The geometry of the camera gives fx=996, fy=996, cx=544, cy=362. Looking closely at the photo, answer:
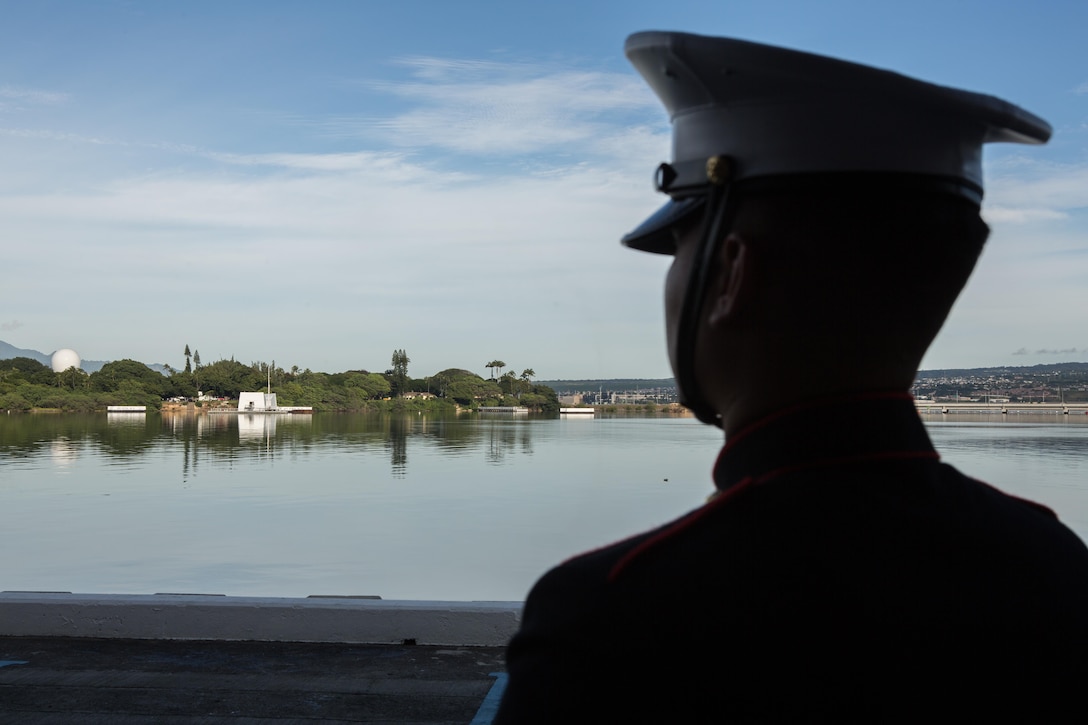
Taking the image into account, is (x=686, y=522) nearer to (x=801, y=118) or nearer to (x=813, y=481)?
(x=813, y=481)

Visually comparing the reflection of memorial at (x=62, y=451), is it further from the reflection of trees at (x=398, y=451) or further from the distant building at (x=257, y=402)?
the distant building at (x=257, y=402)

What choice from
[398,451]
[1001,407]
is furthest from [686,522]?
[1001,407]

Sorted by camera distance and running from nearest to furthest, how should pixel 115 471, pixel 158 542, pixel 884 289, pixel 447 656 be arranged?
pixel 884 289 < pixel 447 656 < pixel 158 542 < pixel 115 471

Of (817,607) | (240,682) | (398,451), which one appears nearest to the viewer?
(817,607)

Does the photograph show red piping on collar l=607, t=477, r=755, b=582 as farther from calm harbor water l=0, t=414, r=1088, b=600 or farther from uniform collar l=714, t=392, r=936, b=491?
calm harbor water l=0, t=414, r=1088, b=600

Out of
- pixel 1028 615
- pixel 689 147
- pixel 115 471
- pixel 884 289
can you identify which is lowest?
pixel 115 471

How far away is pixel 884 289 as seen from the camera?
0.75m

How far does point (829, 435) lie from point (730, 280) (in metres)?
0.14

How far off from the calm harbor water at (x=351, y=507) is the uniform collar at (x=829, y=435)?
4294 millimetres

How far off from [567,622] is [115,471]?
34.8 m

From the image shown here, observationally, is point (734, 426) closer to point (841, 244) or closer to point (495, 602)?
point (841, 244)

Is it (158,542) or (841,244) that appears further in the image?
(158,542)

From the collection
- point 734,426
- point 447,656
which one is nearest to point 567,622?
point 734,426

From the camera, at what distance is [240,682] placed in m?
3.90
